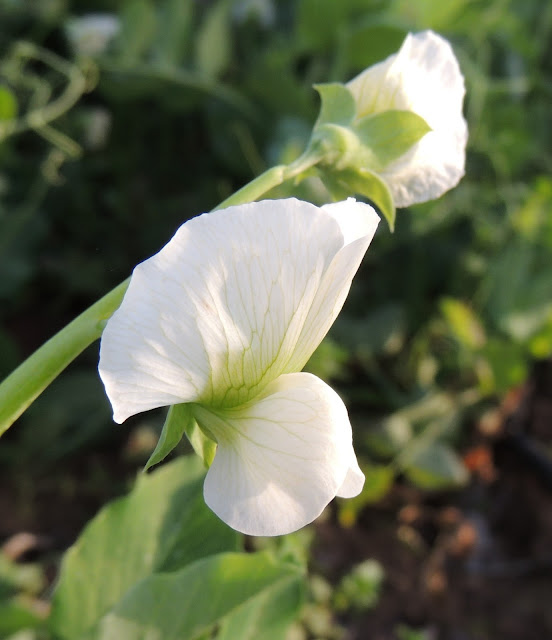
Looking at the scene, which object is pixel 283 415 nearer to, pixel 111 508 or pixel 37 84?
pixel 111 508

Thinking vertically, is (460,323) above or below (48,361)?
below

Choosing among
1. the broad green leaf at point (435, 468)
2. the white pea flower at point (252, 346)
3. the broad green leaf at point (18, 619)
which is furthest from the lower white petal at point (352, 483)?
the broad green leaf at point (435, 468)

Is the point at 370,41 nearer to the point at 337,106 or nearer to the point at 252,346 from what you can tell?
the point at 337,106

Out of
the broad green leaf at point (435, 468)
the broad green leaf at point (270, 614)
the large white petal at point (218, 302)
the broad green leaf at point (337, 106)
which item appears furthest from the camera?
the broad green leaf at point (435, 468)

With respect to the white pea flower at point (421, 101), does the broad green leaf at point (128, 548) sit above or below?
below

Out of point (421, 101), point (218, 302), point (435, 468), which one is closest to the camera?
point (218, 302)

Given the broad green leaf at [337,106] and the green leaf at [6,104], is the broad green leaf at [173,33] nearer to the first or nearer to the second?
the green leaf at [6,104]

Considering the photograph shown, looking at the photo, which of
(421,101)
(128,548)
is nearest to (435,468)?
(128,548)
